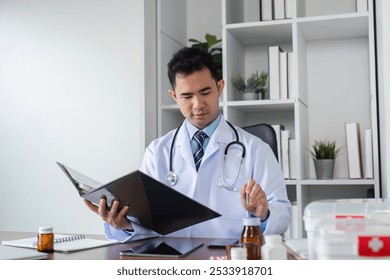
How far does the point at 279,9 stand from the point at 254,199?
1454 millimetres

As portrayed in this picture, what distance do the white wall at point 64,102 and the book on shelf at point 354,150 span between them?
1.07 meters

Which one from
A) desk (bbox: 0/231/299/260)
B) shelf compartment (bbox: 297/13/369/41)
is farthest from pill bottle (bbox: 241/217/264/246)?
shelf compartment (bbox: 297/13/369/41)

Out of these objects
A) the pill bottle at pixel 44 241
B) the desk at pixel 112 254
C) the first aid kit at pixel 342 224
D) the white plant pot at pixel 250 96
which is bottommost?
the desk at pixel 112 254

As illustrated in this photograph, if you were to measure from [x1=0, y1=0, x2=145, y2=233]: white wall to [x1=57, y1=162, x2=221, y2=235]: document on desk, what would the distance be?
1.13m

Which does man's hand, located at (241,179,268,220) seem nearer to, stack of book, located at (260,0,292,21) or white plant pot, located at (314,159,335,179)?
white plant pot, located at (314,159,335,179)

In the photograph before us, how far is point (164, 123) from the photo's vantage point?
2777 mm

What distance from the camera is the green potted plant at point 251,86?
2.67m

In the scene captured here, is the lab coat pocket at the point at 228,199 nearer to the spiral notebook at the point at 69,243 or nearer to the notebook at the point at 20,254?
the spiral notebook at the point at 69,243

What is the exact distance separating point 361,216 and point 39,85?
223cm

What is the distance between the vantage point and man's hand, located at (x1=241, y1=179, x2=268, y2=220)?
55.5 inches

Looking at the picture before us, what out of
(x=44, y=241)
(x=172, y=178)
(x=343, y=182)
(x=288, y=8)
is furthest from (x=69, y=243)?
(x=288, y=8)

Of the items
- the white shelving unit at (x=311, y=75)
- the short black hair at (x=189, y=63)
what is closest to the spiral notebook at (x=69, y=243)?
the short black hair at (x=189, y=63)
